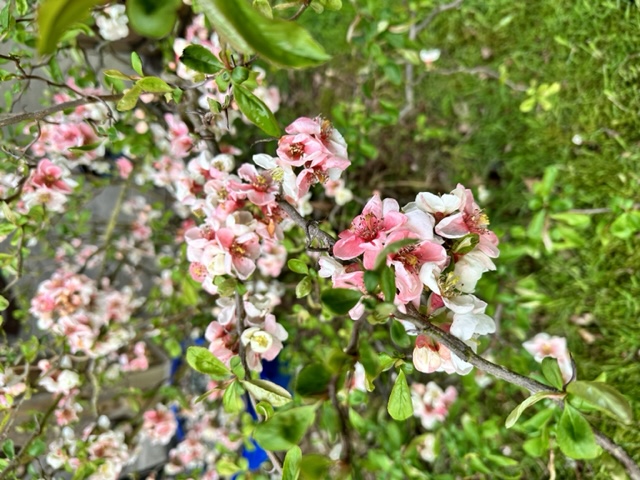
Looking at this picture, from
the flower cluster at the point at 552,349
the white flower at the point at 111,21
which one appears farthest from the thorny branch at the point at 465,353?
the white flower at the point at 111,21

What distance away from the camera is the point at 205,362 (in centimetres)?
64

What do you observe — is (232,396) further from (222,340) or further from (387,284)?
(387,284)

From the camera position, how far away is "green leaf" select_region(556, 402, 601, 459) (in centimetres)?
57

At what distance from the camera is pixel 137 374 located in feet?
5.43

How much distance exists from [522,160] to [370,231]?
40.6 inches

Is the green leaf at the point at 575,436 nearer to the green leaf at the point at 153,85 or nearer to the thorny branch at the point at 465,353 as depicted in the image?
the thorny branch at the point at 465,353

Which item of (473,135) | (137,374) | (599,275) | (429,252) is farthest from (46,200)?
(599,275)

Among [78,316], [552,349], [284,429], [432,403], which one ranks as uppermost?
[284,429]

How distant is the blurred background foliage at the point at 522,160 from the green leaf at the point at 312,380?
525 mm

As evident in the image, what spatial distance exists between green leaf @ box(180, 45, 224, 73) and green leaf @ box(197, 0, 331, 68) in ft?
0.84

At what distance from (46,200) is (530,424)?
980 mm

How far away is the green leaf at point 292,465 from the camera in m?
0.56

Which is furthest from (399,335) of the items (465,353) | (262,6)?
(262,6)

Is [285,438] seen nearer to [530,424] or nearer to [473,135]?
[530,424]
